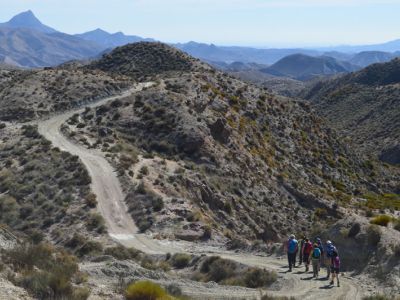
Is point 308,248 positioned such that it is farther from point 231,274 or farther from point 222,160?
point 222,160

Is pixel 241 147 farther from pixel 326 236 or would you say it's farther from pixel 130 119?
pixel 326 236

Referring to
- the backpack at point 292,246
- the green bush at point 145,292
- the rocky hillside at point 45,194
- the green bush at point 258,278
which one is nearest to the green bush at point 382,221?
the backpack at point 292,246

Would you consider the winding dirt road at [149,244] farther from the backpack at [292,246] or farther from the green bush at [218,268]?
the green bush at [218,268]

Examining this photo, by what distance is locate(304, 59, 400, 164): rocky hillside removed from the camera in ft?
340

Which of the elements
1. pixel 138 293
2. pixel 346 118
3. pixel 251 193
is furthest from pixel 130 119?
pixel 346 118

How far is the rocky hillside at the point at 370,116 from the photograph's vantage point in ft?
340

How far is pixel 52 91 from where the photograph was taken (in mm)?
66938

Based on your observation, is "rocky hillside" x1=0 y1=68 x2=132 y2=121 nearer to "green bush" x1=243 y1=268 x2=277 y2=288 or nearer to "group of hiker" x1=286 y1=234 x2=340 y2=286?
"group of hiker" x1=286 y1=234 x2=340 y2=286

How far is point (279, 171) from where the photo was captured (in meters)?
54.2

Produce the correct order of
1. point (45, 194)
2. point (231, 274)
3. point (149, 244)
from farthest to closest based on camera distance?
point (45, 194)
point (149, 244)
point (231, 274)

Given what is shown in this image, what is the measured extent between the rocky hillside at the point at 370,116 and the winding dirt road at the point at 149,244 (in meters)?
59.6

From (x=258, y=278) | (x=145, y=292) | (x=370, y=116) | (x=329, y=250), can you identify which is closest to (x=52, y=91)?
(x=258, y=278)

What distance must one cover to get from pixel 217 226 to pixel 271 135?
29.3m

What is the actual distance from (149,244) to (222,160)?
1929cm
